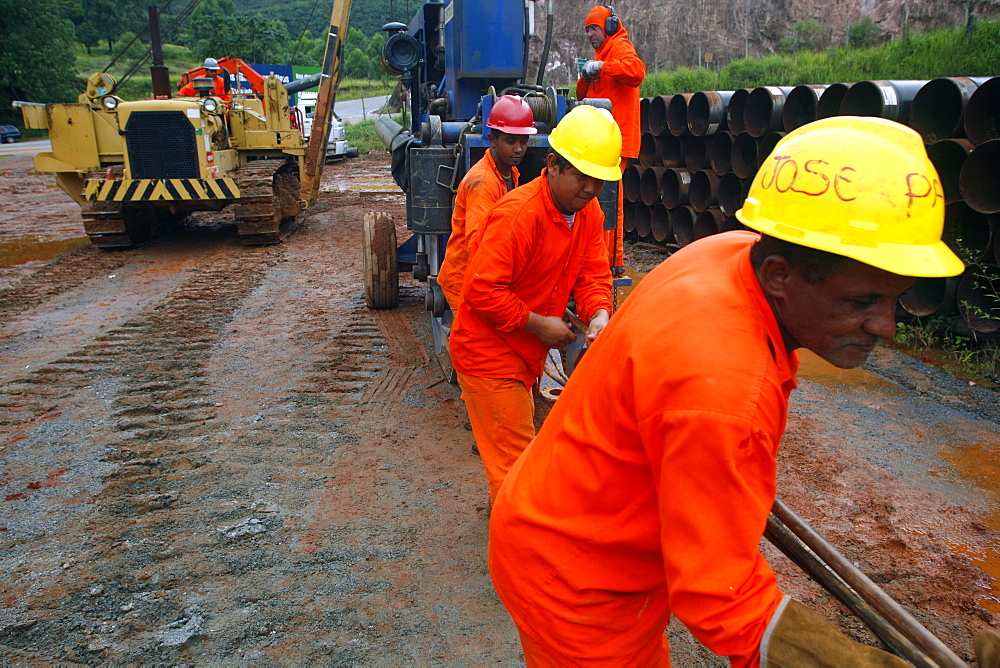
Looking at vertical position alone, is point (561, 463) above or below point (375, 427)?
above

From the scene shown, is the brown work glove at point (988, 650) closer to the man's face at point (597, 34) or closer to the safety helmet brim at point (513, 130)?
the safety helmet brim at point (513, 130)

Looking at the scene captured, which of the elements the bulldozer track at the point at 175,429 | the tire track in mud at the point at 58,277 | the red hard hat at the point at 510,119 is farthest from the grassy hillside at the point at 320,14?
the red hard hat at the point at 510,119

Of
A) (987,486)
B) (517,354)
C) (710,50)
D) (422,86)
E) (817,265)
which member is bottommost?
(987,486)

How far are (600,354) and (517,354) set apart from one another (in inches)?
66.1

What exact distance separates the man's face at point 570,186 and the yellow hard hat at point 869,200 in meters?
1.67

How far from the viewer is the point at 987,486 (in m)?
4.02

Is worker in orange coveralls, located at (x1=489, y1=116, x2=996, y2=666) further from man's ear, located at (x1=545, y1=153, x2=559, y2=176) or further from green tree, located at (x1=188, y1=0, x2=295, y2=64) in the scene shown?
green tree, located at (x1=188, y1=0, x2=295, y2=64)

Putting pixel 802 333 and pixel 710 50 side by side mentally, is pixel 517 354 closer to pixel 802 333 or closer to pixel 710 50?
pixel 802 333

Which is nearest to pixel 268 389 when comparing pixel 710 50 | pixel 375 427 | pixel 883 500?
pixel 375 427

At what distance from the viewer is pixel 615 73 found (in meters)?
6.63

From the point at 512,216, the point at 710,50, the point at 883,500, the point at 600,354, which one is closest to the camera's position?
the point at 600,354

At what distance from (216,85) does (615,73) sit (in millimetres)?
9094

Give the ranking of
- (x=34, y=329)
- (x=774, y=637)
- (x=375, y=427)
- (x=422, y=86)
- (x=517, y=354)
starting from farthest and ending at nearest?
1. (x=422, y=86)
2. (x=34, y=329)
3. (x=375, y=427)
4. (x=517, y=354)
5. (x=774, y=637)

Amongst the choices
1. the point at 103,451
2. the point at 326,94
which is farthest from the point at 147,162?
the point at 103,451
